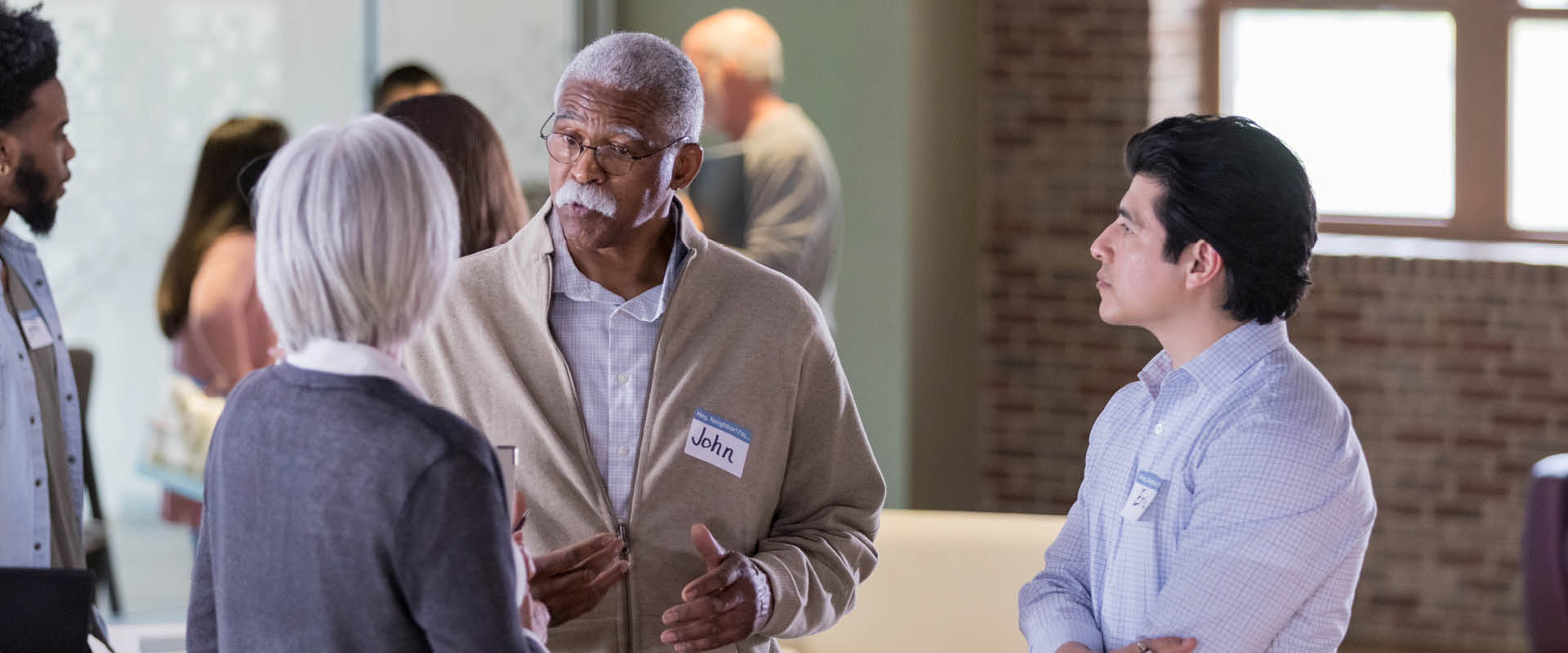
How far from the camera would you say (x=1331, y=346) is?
6156 millimetres

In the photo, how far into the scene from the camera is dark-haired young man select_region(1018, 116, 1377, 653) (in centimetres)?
182

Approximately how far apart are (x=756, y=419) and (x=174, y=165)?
12.6ft

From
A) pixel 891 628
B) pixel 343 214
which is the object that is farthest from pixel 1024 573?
pixel 343 214

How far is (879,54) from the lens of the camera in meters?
5.60

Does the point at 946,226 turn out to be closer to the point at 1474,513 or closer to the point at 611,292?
the point at 1474,513

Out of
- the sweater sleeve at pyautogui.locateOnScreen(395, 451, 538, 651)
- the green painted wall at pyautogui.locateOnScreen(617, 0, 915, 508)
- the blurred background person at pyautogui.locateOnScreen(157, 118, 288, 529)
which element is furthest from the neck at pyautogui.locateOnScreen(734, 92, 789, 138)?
the sweater sleeve at pyautogui.locateOnScreen(395, 451, 538, 651)

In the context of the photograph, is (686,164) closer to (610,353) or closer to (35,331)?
(610,353)

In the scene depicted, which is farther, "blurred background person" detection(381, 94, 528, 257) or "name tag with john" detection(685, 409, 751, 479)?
"blurred background person" detection(381, 94, 528, 257)

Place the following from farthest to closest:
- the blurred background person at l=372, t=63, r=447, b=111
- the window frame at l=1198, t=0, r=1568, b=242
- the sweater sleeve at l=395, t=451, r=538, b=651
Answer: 1. the window frame at l=1198, t=0, r=1568, b=242
2. the blurred background person at l=372, t=63, r=447, b=111
3. the sweater sleeve at l=395, t=451, r=538, b=651

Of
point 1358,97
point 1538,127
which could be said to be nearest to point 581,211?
point 1358,97

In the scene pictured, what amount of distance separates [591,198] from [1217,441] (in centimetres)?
91

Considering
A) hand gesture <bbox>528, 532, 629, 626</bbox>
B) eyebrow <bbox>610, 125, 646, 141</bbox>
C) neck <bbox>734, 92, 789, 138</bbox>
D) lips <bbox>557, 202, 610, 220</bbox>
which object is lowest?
hand gesture <bbox>528, 532, 629, 626</bbox>

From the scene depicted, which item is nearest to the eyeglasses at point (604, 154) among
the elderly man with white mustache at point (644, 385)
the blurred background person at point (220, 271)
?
the elderly man with white mustache at point (644, 385)

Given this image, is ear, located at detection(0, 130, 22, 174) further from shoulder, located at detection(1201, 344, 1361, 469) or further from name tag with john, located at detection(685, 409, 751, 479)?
shoulder, located at detection(1201, 344, 1361, 469)
